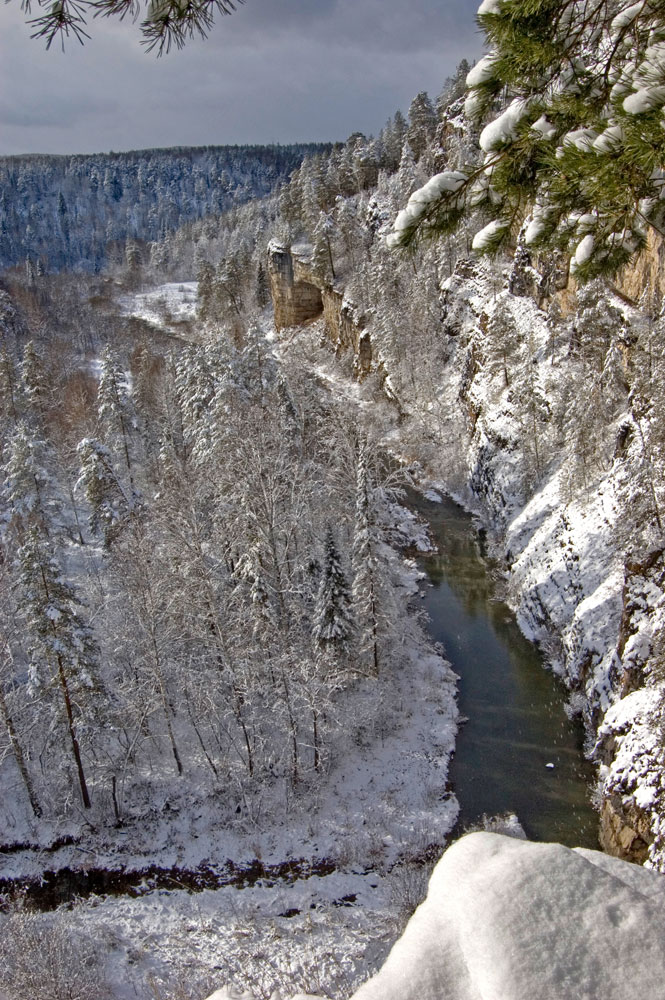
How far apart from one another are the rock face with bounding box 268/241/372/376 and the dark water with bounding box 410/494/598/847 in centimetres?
4034

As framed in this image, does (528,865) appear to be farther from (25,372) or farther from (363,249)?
(363,249)

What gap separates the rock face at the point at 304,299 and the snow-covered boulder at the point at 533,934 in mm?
63292

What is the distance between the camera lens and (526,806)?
18.9 m

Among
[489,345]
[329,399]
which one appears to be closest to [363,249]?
[329,399]

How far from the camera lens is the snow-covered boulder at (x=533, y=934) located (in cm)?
283

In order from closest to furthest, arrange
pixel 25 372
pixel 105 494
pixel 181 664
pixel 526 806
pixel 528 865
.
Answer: pixel 528 865
pixel 526 806
pixel 181 664
pixel 105 494
pixel 25 372

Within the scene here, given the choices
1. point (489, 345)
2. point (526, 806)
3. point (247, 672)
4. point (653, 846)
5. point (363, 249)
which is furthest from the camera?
point (363, 249)

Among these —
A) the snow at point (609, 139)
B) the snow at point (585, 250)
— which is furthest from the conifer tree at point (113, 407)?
the snow at point (609, 139)

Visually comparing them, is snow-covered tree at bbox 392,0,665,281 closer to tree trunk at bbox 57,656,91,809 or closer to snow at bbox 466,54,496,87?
snow at bbox 466,54,496,87

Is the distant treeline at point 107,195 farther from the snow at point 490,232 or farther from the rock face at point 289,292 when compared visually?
the snow at point 490,232

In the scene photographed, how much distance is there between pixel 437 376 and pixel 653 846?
143ft

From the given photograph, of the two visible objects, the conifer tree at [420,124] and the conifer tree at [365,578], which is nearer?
the conifer tree at [365,578]

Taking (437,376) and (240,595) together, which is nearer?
(240,595)

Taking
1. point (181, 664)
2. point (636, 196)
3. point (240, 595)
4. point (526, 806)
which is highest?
point (636, 196)
